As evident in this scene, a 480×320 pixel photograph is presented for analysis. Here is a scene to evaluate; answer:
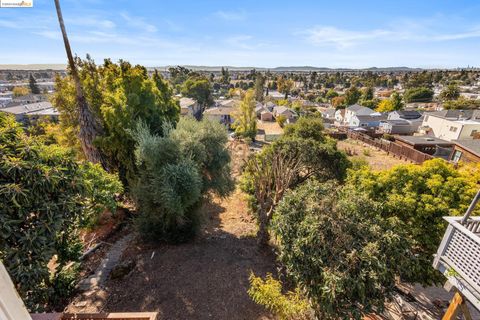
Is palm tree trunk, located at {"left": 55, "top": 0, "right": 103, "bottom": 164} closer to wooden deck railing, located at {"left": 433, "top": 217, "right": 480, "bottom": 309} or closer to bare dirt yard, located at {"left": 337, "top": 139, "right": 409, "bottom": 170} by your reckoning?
wooden deck railing, located at {"left": 433, "top": 217, "right": 480, "bottom": 309}

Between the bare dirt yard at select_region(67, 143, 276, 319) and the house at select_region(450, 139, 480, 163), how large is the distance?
18.9m

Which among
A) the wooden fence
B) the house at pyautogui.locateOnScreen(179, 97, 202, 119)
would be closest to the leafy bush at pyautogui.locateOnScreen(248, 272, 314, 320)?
the wooden fence

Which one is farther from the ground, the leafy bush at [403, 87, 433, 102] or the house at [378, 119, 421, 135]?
the leafy bush at [403, 87, 433, 102]

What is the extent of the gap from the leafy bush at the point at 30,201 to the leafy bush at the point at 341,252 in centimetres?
541

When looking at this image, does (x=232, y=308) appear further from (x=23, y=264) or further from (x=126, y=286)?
(x=23, y=264)

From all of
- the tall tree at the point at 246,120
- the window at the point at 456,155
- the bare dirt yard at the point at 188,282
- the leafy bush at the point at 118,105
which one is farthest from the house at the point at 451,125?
the leafy bush at the point at 118,105

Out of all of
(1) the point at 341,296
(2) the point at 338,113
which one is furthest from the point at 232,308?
(2) the point at 338,113

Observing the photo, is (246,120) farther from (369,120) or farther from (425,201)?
(425,201)

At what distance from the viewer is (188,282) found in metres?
7.45

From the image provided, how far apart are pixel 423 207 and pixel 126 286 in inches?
374

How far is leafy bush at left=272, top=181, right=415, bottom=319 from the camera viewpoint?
17.1 ft

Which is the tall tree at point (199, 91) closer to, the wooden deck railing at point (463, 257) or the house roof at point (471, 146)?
the house roof at point (471, 146)

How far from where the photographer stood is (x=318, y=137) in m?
15.7

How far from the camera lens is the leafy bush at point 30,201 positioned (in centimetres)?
404
